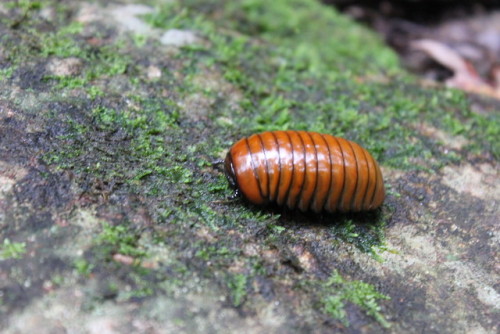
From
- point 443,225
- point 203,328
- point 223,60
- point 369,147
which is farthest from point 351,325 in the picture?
point 223,60

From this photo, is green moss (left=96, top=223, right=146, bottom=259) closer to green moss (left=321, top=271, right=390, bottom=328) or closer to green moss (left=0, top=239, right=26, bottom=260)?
green moss (left=0, top=239, right=26, bottom=260)

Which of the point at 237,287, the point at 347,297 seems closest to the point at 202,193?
the point at 237,287

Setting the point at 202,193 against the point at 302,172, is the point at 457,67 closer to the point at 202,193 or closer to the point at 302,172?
the point at 302,172

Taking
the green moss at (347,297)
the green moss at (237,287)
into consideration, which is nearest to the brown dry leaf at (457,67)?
the green moss at (347,297)

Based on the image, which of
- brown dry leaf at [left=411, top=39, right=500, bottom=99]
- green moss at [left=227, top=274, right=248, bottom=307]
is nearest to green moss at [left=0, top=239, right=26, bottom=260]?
green moss at [left=227, top=274, right=248, bottom=307]

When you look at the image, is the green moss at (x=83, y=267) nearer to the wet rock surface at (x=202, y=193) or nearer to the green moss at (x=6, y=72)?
the wet rock surface at (x=202, y=193)

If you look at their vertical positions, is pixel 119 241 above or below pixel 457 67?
below
